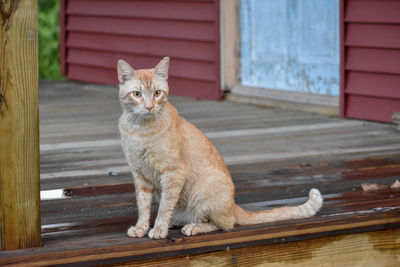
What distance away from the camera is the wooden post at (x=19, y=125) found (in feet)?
9.26

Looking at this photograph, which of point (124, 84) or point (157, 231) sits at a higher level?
point (124, 84)

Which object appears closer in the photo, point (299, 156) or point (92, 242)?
point (92, 242)

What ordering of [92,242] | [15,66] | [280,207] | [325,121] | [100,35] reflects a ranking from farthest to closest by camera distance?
[100,35] → [325,121] → [280,207] → [92,242] → [15,66]

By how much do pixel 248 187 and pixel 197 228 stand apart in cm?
99

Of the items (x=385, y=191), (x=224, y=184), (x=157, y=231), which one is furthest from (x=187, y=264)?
(x=385, y=191)

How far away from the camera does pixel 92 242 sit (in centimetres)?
305

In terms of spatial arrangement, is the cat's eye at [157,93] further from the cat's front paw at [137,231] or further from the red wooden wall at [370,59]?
the red wooden wall at [370,59]

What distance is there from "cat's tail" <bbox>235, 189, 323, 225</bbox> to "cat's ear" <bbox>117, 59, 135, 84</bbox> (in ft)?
2.53

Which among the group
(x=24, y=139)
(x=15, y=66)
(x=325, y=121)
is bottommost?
(x=325, y=121)

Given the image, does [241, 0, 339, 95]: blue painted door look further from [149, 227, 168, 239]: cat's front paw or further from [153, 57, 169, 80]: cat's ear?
[149, 227, 168, 239]: cat's front paw

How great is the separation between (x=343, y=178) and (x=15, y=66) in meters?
2.21

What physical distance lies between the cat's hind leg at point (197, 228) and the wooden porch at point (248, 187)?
49mm

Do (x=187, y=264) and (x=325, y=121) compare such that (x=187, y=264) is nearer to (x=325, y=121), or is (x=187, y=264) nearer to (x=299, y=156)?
(x=299, y=156)

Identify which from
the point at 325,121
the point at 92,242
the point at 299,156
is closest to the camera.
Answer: the point at 92,242
